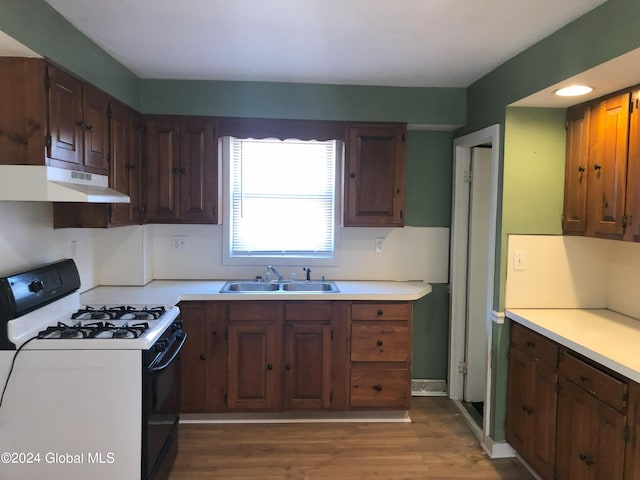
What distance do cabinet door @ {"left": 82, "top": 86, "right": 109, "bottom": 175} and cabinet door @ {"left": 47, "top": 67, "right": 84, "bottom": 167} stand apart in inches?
2.4

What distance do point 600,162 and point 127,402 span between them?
2630 millimetres

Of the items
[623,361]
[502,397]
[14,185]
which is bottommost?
[502,397]

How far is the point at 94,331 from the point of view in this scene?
2205 mm

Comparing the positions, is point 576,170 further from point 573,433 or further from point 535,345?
point 573,433

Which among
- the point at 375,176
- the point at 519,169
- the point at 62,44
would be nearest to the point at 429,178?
the point at 375,176

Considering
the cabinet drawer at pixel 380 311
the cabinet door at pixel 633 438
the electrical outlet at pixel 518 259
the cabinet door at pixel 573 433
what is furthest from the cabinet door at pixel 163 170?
the cabinet door at pixel 633 438

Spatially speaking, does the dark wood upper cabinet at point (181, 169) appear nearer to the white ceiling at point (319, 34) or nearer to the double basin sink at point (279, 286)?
the white ceiling at point (319, 34)

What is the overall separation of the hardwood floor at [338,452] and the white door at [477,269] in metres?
0.44

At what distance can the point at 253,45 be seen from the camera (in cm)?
256

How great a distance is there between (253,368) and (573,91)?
2.53 meters

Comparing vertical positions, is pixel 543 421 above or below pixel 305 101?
below

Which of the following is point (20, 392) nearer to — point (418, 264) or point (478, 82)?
point (418, 264)

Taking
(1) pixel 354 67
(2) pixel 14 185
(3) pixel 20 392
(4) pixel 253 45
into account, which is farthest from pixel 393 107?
(3) pixel 20 392

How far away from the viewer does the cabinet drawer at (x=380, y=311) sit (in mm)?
3174
